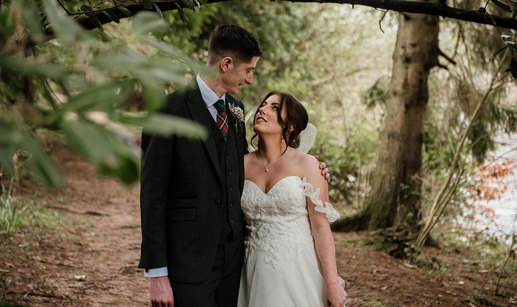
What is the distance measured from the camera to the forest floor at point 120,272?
13.0 ft

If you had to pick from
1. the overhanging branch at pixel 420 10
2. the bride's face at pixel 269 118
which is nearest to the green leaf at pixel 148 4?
the overhanging branch at pixel 420 10

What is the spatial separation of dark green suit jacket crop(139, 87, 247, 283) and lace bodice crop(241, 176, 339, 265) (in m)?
0.39

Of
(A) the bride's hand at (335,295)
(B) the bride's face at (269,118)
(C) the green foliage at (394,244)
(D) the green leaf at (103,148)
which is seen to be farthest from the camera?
(C) the green foliage at (394,244)

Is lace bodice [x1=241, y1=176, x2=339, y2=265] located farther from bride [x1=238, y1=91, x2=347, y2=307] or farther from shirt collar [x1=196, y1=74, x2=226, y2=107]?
shirt collar [x1=196, y1=74, x2=226, y2=107]

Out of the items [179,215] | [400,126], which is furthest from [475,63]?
[179,215]

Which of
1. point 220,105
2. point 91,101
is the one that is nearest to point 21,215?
point 220,105

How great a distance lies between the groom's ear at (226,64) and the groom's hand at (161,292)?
42.9 inches

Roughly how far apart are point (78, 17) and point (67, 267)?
3.10 metres

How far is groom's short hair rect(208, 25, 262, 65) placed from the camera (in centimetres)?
236

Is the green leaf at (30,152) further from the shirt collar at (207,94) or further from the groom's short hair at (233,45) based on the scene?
the groom's short hair at (233,45)

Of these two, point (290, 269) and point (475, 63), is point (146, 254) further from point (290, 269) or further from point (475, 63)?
point (475, 63)

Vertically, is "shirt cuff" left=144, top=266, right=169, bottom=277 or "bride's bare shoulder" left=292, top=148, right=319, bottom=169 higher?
"bride's bare shoulder" left=292, top=148, right=319, bottom=169

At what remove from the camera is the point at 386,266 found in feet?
17.1

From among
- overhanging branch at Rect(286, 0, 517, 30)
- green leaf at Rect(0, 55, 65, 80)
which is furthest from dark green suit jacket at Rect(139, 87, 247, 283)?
green leaf at Rect(0, 55, 65, 80)
